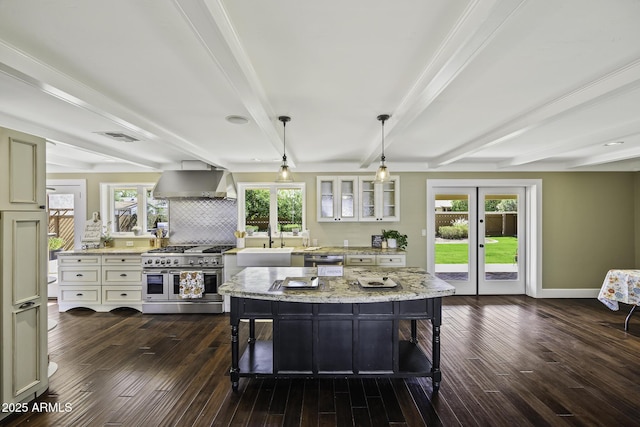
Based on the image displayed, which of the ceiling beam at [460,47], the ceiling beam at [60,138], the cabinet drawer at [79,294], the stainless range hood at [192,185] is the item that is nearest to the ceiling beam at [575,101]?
the ceiling beam at [460,47]

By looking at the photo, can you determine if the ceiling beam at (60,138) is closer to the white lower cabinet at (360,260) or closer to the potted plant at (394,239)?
the white lower cabinet at (360,260)

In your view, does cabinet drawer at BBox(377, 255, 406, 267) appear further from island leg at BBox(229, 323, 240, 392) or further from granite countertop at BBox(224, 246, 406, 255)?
island leg at BBox(229, 323, 240, 392)

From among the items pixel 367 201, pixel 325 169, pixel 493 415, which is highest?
pixel 325 169

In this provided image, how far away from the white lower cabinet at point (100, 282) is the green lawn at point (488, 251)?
5.33 m

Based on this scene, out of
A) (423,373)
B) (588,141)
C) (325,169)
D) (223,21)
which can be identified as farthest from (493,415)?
(325,169)

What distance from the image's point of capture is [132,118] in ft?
9.21

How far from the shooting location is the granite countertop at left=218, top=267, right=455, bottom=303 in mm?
2420

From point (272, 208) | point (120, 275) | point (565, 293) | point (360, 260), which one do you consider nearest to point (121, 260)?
point (120, 275)

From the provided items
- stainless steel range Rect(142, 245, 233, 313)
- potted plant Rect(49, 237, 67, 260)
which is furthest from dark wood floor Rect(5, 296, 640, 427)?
potted plant Rect(49, 237, 67, 260)

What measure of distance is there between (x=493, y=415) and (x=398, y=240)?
3.22 meters

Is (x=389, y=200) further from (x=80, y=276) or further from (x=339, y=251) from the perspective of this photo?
(x=80, y=276)

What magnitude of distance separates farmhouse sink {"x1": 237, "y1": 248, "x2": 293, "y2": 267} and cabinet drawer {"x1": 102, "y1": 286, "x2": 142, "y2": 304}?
68.8 inches

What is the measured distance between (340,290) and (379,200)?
319 centimetres

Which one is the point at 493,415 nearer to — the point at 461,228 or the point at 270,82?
the point at 270,82
